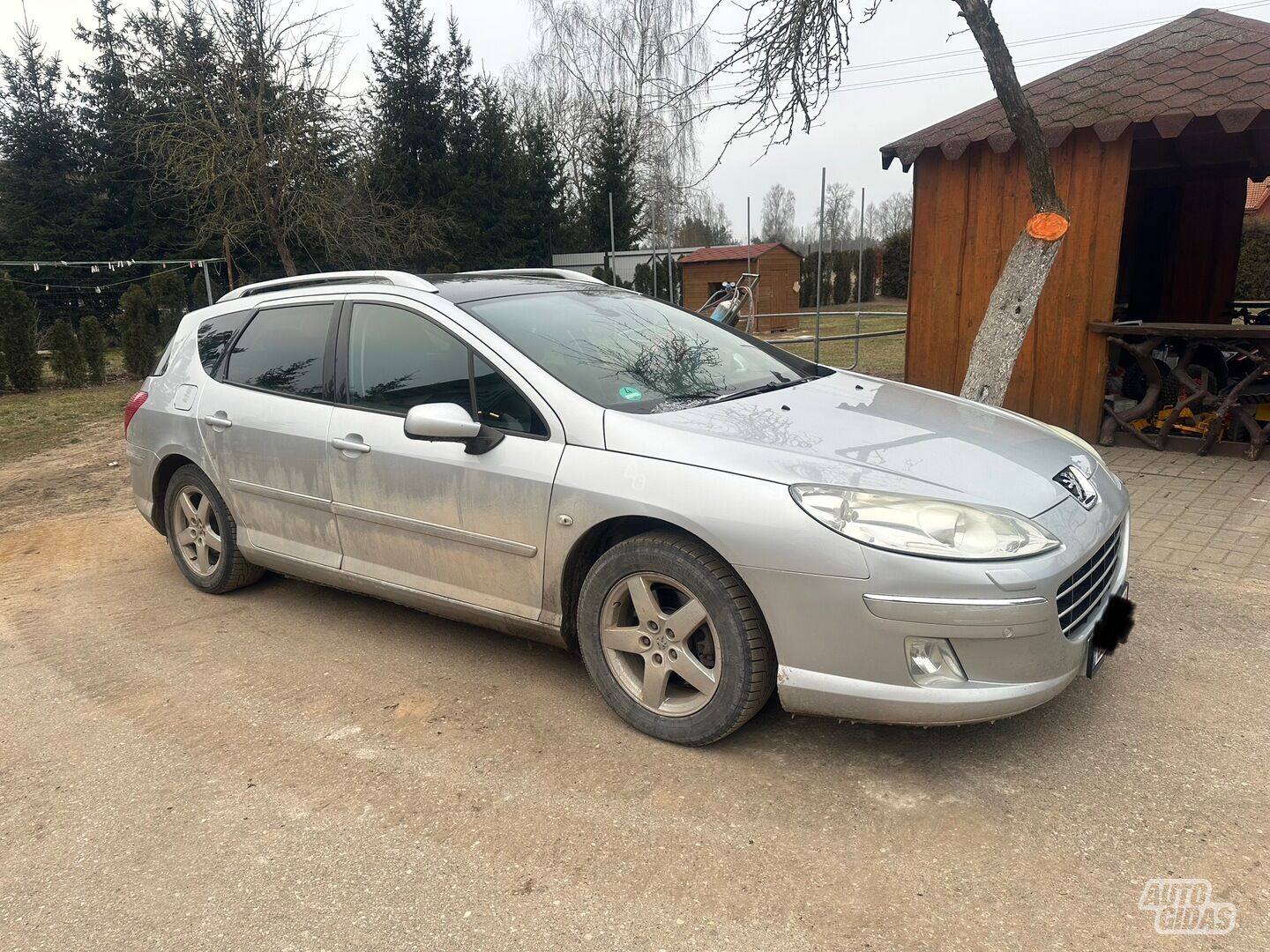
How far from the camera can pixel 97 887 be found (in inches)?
99.4

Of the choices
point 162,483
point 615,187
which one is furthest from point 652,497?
point 615,187

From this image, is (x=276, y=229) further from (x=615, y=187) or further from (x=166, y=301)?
(x=615, y=187)

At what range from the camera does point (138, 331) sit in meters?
16.5

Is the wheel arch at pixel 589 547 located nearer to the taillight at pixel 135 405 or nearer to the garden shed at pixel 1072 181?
the taillight at pixel 135 405

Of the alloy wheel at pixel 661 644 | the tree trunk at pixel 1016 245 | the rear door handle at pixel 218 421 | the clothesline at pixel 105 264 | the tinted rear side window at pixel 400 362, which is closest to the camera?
the alloy wheel at pixel 661 644

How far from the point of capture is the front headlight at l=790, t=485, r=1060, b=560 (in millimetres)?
2631

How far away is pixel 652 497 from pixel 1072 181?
6.54 metres

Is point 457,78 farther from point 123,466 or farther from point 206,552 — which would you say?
point 206,552

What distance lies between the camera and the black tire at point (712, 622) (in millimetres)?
2855

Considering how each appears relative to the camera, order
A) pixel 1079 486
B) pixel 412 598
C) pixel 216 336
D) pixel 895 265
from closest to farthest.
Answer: pixel 1079 486 → pixel 412 598 → pixel 216 336 → pixel 895 265

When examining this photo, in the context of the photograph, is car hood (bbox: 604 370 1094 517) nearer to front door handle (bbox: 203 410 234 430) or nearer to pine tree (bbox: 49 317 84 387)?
front door handle (bbox: 203 410 234 430)

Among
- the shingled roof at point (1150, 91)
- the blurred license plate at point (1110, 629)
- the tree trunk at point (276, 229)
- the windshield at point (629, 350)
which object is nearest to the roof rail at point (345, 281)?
the windshield at point (629, 350)

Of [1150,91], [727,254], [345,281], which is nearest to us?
[345,281]

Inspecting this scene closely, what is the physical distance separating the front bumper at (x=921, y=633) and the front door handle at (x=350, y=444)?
184 centimetres
